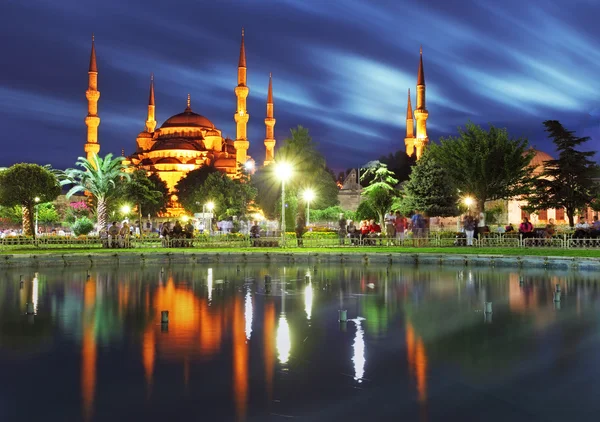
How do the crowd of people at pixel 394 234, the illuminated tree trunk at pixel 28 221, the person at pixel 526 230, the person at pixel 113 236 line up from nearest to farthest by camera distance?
1. the person at pixel 526 230
2. the crowd of people at pixel 394 234
3. the person at pixel 113 236
4. the illuminated tree trunk at pixel 28 221

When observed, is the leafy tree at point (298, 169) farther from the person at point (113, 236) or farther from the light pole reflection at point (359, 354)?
the light pole reflection at point (359, 354)

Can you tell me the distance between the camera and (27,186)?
110ft

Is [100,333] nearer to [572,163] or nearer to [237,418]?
[237,418]

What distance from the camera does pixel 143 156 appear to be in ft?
274

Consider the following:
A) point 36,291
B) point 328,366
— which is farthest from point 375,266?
point 328,366

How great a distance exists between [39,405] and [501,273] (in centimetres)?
1458

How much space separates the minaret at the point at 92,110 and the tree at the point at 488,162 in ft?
123

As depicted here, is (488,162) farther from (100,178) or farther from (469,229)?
(100,178)

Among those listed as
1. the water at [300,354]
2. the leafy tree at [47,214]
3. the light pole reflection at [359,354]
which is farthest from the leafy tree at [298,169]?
the light pole reflection at [359,354]

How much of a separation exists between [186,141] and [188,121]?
4973 millimetres

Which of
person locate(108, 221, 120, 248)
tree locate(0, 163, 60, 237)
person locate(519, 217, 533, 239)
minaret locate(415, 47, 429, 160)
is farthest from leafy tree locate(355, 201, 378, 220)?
person locate(108, 221, 120, 248)

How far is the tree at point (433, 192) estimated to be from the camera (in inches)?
1518

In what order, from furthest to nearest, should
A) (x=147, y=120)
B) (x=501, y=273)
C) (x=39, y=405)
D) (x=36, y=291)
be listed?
(x=147, y=120) → (x=501, y=273) → (x=36, y=291) → (x=39, y=405)

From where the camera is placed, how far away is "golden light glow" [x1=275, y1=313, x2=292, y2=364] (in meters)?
8.09
